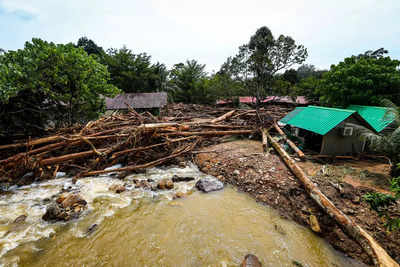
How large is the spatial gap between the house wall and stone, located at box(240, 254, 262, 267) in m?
5.94

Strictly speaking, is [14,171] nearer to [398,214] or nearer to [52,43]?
[52,43]

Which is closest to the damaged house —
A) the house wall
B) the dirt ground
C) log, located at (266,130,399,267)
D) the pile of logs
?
the pile of logs

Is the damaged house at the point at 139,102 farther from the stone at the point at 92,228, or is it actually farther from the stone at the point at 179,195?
the stone at the point at 92,228

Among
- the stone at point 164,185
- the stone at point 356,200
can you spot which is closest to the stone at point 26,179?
the stone at point 164,185

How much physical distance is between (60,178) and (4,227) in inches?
86.6

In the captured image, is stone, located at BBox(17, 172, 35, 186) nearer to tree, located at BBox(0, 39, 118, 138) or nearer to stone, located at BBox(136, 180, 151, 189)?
tree, located at BBox(0, 39, 118, 138)

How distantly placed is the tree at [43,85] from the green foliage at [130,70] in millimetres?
18281

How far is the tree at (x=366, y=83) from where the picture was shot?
966 centimetres

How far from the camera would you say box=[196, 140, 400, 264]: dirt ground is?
3302 mm

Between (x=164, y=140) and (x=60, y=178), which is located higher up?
(x=164, y=140)

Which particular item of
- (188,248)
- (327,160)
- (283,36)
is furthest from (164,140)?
(283,36)

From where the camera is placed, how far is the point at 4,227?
3.53 metres

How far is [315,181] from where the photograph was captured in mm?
4922

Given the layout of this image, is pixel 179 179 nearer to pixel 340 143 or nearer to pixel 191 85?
pixel 340 143
